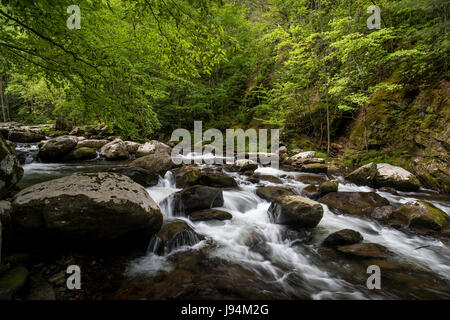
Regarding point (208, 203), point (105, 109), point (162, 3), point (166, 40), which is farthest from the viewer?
point (208, 203)

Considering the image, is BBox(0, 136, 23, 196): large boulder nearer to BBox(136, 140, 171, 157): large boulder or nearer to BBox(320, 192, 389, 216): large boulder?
BBox(320, 192, 389, 216): large boulder

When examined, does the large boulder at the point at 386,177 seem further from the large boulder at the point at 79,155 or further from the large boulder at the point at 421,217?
the large boulder at the point at 79,155

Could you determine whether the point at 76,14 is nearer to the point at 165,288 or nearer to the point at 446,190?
the point at 165,288

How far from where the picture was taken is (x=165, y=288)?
2.68 metres

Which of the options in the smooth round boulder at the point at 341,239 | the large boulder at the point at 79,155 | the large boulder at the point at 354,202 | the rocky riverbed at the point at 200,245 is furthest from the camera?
the large boulder at the point at 79,155

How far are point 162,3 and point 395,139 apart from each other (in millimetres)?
10285

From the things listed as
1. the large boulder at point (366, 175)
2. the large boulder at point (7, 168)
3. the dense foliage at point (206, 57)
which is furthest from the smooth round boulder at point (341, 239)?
the large boulder at point (7, 168)

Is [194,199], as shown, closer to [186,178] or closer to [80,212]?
[186,178]

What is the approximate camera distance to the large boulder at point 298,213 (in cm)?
453

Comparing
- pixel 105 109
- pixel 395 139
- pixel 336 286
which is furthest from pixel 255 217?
pixel 395 139

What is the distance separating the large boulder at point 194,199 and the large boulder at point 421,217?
4.62 m

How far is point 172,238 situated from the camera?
144 inches

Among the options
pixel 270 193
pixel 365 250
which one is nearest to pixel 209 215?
pixel 270 193

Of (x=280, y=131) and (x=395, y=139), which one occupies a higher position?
(x=280, y=131)
